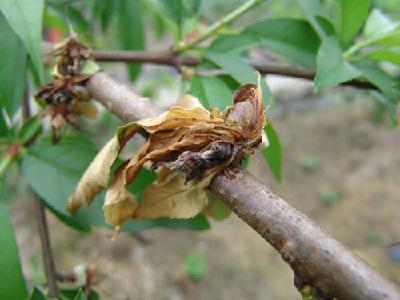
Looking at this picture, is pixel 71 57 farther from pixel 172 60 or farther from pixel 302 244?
pixel 302 244

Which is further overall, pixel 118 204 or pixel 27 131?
pixel 27 131

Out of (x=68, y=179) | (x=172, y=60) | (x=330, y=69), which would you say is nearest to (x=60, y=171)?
(x=68, y=179)

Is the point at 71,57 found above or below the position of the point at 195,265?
above

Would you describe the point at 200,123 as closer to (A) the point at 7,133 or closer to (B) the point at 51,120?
(B) the point at 51,120

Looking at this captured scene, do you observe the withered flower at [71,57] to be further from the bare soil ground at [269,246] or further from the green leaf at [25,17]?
the bare soil ground at [269,246]

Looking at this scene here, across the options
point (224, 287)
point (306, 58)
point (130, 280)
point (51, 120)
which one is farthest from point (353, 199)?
point (51, 120)

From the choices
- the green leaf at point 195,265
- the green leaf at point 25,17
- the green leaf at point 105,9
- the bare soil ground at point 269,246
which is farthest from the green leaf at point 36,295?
the green leaf at point 195,265

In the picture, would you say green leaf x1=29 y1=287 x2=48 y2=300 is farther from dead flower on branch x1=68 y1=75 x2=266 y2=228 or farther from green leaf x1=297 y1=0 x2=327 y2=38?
green leaf x1=297 y1=0 x2=327 y2=38
